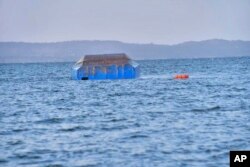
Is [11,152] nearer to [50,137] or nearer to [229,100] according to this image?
[50,137]

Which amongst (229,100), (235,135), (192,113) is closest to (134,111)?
(192,113)

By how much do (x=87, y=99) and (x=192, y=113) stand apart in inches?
855

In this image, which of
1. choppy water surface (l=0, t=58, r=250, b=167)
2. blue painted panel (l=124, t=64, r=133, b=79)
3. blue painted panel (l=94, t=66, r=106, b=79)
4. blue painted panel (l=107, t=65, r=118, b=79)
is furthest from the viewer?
blue painted panel (l=94, t=66, r=106, b=79)

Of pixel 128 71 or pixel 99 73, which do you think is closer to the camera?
pixel 128 71

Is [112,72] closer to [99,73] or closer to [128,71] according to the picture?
[99,73]

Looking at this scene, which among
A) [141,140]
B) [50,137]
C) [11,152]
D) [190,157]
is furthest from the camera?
[50,137]

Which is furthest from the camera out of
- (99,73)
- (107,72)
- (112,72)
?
(99,73)

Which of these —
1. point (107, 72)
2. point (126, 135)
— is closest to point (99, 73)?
point (107, 72)

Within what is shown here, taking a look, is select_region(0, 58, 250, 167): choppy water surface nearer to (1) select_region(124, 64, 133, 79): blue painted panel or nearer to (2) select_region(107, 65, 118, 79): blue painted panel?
(2) select_region(107, 65, 118, 79): blue painted panel

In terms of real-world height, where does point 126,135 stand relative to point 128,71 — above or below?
below

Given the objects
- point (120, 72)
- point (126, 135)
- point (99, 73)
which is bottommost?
point (126, 135)

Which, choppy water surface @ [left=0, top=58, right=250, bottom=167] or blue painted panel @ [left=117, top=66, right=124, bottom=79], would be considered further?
blue painted panel @ [left=117, top=66, right=124, bottom=79]

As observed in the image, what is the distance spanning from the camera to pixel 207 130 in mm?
30844

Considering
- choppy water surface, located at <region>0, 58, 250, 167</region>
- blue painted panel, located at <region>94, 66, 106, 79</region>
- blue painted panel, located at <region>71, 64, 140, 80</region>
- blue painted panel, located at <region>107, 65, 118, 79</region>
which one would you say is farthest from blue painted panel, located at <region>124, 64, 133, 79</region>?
choppy water surface, located at <region>0, 58, 250, 167</region>
